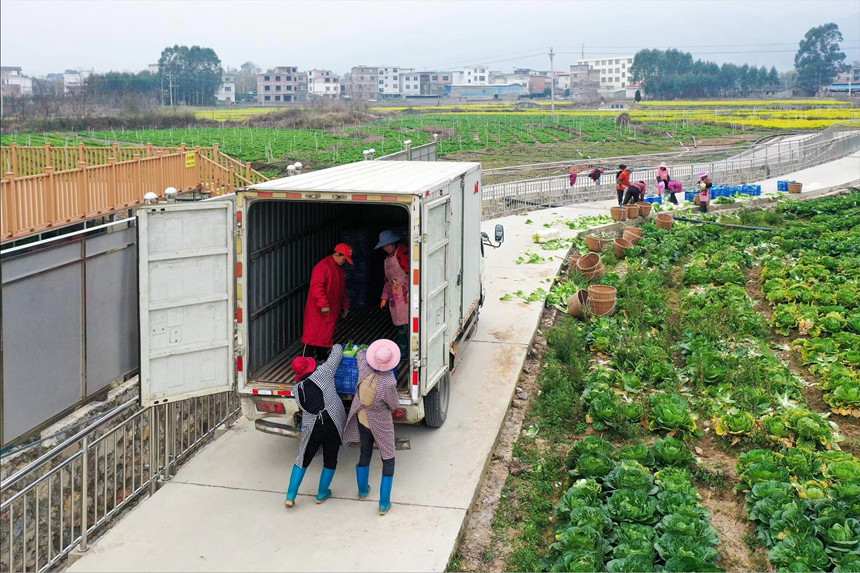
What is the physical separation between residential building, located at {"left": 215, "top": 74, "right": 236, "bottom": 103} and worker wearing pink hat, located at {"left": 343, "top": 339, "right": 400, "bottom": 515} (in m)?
143

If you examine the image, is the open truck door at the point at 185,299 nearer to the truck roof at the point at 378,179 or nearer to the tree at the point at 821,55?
the truck roof at the point at 378,179

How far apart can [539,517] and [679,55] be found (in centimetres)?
18285

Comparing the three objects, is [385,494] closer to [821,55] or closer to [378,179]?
[378,179]

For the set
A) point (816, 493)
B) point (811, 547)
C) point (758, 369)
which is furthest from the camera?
point (758, 369)

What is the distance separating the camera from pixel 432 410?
9.59 metres

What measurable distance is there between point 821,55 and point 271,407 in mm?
184978

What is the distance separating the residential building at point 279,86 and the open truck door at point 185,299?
506ft

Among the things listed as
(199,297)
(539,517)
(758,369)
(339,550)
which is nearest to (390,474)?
→ (339,550)

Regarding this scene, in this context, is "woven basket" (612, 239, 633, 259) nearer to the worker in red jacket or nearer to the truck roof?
the truck roof

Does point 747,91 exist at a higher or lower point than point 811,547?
higher

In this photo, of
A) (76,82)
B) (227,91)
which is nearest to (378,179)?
(76,82)

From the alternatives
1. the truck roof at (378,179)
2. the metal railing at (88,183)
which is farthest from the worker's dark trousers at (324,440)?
the metal railing at (88,183)

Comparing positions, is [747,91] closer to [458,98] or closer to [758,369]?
[458,98]

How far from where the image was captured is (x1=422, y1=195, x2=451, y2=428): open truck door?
8461 mm
